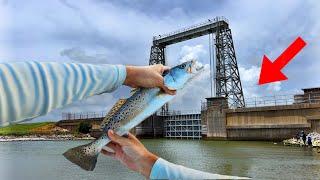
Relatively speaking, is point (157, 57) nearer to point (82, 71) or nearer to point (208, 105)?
point (208, 105)

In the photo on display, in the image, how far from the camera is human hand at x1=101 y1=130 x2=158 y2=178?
85.0 inches

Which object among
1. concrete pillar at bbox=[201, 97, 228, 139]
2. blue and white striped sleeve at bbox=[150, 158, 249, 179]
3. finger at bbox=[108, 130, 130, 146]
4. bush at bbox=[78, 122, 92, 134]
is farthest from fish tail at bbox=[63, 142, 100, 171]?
bush at bbox=[78, 122, 92, 134]

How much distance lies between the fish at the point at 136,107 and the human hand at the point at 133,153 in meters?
0.11

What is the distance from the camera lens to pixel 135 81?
1936 millimetres

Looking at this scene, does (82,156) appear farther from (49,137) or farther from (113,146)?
(49,137)

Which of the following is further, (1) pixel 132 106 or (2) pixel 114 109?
(2) pixel 114 109

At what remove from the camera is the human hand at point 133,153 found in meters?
2.16

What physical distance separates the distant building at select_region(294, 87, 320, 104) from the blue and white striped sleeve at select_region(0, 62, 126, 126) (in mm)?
37382

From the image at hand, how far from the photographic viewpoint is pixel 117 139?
2137mm

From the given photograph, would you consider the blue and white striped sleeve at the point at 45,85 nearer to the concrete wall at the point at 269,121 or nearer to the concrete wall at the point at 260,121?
the concrete wall at the point at 260,121

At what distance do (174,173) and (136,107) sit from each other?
36cm

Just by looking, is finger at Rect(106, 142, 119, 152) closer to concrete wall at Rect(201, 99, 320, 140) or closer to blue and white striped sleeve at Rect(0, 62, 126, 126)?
blue and white striped sleeve at Rect(0, 62, 126, 126)

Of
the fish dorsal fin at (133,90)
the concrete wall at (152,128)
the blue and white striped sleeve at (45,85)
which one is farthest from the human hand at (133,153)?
the concrete wall at (152,128)

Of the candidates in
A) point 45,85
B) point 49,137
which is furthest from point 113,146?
point 49,137
